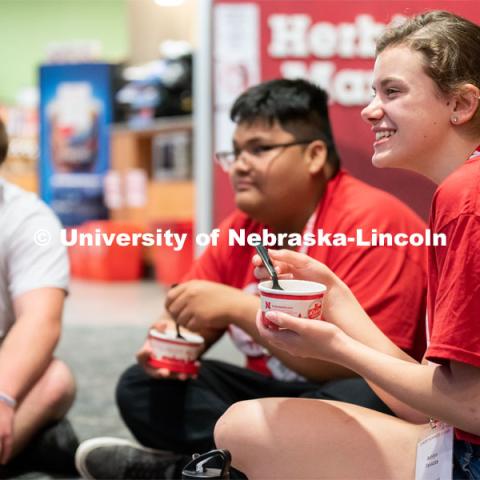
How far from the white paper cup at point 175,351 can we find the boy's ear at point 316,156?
0.36 metres

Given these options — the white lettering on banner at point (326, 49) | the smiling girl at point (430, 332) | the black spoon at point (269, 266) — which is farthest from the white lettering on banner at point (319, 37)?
the black spoon at point (269, 266)

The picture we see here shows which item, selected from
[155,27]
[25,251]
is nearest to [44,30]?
[155,27]

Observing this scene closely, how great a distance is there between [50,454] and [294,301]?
0.87 m

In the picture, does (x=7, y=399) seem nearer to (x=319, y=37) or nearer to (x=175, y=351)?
(x=175, y=351)

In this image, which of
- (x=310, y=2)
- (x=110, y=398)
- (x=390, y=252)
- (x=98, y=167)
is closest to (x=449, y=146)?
(x=390, y=252)

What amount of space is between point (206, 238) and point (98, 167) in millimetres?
4414

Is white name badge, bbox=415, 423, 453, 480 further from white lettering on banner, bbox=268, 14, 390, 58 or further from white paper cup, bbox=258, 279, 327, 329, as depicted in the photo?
white lettering on banner, bbox=268, 14, 390, 58

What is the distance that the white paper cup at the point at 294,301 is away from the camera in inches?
36.1

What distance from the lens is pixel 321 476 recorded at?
1022mm

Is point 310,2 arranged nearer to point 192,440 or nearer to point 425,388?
point 192,440

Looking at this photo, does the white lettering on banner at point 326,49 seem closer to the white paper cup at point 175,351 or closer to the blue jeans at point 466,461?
the white paper cup at point 175,351

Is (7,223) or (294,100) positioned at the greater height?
(294,100)

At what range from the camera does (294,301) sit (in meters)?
0.92

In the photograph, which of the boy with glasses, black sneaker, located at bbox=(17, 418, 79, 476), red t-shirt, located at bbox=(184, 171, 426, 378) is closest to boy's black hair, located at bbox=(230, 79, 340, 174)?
the boy with glasses
